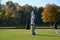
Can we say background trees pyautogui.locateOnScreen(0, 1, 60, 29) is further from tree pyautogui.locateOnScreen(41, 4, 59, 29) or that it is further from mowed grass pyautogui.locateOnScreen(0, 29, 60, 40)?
mowed grass pyautogui.locateOnScreen(0, 29, 60, 40)

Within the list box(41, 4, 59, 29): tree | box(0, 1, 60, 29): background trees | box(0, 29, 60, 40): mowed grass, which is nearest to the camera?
box(0, 29, 60, 40): mowed grass

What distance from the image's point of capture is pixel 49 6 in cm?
5316

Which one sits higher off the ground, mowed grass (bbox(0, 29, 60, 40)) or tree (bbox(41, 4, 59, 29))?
tree (bbox(41, 4, 59, 29))

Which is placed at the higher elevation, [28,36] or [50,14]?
[50,14]

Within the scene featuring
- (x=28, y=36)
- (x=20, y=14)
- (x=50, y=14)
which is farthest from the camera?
(x=20, y=14)

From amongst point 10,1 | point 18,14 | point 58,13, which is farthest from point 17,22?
point 58,13

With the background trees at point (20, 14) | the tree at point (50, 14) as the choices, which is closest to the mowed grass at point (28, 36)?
the background trees at point (20, 14)

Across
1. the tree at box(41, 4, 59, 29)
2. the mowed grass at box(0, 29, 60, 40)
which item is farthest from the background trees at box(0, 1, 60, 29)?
the mowed grass at box(0, 29, 60, 40)

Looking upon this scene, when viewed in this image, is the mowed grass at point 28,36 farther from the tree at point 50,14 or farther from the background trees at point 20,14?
the tree at point 50,14

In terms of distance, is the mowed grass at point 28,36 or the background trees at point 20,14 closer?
the mowed grass at point 28,36

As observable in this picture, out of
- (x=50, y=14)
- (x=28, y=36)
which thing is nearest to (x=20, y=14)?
(x=50, y=14)

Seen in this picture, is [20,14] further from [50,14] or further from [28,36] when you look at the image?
[28,36]

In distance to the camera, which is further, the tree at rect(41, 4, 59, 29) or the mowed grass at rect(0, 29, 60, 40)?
the tree at rect(41, 4, 59, 29)

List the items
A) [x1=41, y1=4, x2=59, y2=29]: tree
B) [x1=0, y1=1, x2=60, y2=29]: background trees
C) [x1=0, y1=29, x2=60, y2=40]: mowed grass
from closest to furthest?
1. [x1=0, y1=29, x2=60, y2=40]: mowed grass
2. [x1=41, y1=4, x2=59, y2=29]: tree
3. [x1=0, y1=1, x2=60, y2=29]: background trees
